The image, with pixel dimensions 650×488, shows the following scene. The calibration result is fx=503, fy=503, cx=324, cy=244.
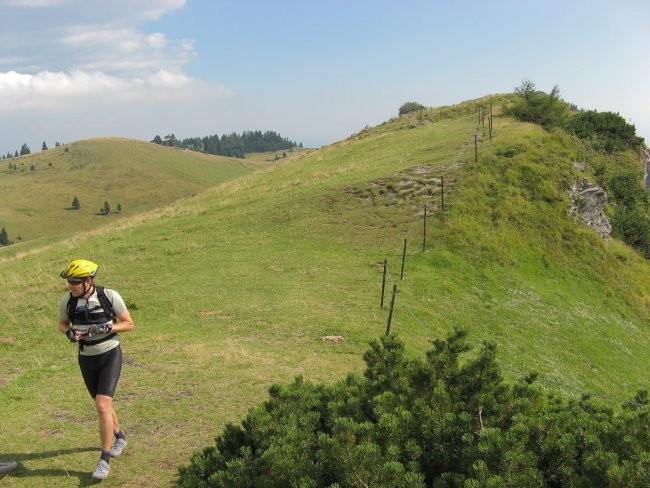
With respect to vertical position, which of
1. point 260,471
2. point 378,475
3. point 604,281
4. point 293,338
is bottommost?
point 604,281

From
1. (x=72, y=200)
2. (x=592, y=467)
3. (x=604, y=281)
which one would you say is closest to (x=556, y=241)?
(x=604, y=281)

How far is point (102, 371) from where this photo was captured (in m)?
7.64

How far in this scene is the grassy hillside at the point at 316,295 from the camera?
10.5 metres

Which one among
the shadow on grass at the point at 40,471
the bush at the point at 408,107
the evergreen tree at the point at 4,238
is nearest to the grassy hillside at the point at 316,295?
the shadow on grass at the point at 40,471

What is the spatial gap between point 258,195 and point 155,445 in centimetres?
3174

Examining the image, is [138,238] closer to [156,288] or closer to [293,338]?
[156,288]

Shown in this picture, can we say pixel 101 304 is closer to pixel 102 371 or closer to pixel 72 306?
pixel 72 306

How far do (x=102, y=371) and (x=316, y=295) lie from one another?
476 inches

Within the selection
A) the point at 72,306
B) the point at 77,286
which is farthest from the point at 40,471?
the point at 77,286

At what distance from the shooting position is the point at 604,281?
2752 centimetres

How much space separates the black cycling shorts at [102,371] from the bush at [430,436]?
2186 millimetres

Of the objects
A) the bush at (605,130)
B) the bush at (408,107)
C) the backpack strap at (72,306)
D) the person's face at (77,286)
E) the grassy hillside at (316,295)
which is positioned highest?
the bush at (408,107)

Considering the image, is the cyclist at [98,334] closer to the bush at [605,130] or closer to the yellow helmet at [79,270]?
the yellow helmet at [79,270]

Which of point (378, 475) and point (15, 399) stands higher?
point (378, 475)
